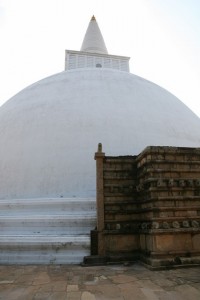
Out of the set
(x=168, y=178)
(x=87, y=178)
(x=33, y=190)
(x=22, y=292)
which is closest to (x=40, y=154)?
(x=33, y=190)

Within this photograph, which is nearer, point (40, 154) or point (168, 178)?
point (168, 178)

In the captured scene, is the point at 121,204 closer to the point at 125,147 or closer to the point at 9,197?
the point at 125,147

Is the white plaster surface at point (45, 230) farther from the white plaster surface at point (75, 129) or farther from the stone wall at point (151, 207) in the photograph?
the stone wall at point (151, 207)

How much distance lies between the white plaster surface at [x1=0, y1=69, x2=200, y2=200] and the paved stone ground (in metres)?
2.31

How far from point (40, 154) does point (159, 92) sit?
532 centimetres

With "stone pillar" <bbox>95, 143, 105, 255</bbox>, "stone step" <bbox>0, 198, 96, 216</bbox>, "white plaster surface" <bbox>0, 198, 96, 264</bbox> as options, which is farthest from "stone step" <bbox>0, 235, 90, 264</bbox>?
"stone step" <bbox>0, 198, 96, 216</bbox>

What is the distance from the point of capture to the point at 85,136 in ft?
24.6

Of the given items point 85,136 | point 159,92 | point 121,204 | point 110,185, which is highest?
point 159,92

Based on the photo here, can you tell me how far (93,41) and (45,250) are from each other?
1406 centimetres

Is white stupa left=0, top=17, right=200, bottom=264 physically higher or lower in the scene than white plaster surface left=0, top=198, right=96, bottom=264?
higher

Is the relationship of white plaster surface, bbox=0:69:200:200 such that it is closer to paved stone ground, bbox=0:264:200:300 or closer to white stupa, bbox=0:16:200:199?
white stupa, bbox=0:16:200:199

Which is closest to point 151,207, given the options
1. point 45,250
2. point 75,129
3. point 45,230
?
point 45,250

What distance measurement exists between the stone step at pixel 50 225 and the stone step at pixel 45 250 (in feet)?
1.44

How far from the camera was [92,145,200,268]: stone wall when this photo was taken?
4.81 metres
